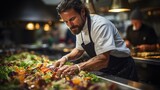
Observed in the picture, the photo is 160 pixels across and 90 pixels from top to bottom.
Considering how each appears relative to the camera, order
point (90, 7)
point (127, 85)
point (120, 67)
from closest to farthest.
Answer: point (127, 85) < point (120, 67) < point (90, 7)

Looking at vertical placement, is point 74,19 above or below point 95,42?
above

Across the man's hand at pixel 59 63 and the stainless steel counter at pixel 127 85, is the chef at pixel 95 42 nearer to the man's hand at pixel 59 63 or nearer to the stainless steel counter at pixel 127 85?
the man's hand at pixel 59 63

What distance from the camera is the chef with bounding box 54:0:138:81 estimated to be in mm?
2727

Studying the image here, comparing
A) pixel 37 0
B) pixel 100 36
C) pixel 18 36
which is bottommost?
pixel 18 36

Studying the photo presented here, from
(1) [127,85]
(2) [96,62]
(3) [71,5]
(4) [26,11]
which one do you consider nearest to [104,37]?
(2) [96,62]

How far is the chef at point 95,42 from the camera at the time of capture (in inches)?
107

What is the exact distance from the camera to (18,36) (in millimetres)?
15578

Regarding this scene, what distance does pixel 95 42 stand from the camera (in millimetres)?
2906

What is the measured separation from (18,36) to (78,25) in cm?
1325

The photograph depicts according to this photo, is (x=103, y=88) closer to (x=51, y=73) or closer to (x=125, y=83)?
(x=125, y=83)

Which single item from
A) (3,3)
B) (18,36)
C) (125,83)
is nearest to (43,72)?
(125,83)

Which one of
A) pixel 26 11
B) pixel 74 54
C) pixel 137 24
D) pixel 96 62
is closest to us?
pixel 96 62

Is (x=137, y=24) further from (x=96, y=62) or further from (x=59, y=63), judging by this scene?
(x=96, y=62)

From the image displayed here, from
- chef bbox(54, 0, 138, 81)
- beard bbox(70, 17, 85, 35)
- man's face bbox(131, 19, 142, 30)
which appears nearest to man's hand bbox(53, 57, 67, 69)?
chef bbox(54, 0, 138, 81)
